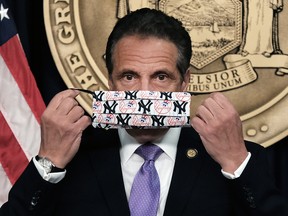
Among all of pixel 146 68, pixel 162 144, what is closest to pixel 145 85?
pixel 146 68

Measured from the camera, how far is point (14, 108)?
2320 mm

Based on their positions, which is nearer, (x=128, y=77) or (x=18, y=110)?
(x=128, y=77)

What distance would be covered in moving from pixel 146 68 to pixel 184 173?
301mm

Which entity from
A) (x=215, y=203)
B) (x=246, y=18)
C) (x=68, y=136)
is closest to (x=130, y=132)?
(x=68, y=136)

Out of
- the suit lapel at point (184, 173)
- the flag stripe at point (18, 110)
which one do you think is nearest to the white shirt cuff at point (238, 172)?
the suit lapel at point (184, 173)

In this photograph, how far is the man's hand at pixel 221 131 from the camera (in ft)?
4.97

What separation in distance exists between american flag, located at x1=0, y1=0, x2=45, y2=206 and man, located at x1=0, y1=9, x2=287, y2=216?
2.03 feet

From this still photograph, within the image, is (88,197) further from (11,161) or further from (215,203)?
(11,161)

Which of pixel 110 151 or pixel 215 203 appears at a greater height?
pixel 110 151

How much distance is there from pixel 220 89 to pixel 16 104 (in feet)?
2.61

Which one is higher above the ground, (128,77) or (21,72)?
(128,77)

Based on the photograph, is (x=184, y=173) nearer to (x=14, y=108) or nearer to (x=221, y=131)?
(x=221, y=131)

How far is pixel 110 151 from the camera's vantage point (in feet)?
5.56

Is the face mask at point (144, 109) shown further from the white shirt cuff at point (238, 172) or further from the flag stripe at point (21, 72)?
the flag stripe at point (21, 72)
